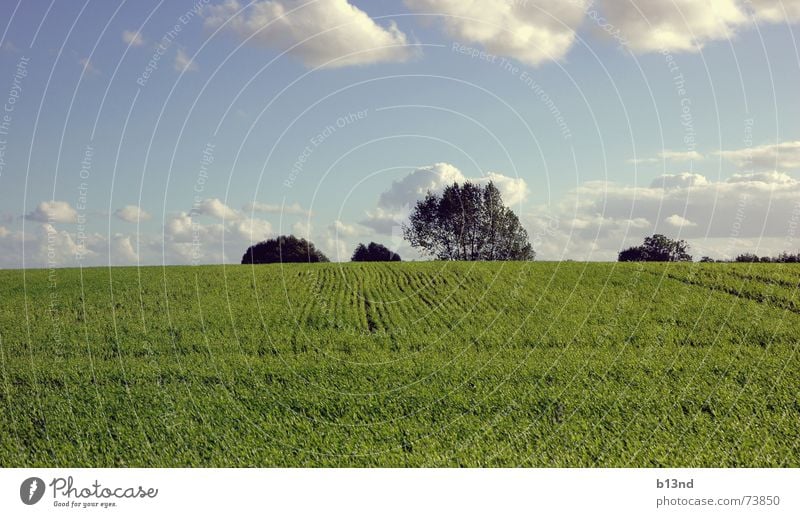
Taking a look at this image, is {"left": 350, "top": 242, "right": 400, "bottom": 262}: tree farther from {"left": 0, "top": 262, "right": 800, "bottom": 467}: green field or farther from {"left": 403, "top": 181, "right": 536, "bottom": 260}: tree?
{"left": 0, "top": 262, "right": 800, "bottom": 467}: green field

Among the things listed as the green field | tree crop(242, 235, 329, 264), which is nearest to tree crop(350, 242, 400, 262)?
tree crop(242, 235, 329, 264)

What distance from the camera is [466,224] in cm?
7069

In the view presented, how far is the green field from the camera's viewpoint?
15.2 m

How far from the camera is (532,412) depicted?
1802 centimetres

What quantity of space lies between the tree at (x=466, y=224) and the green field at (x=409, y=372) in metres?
24.2

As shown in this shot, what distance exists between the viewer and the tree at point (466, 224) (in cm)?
7038

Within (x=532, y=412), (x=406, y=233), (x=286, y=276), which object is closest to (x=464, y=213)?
(x=406, y=233)

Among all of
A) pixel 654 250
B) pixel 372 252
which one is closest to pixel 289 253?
pixel 372 252

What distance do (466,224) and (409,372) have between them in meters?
48.7

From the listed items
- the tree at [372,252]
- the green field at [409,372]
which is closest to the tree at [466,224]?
the tree at [372,252]

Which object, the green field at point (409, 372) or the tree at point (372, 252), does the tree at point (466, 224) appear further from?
the green field at point (409, 372)
